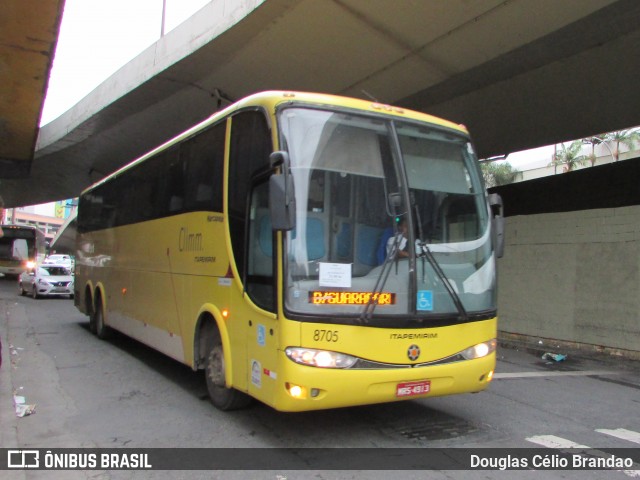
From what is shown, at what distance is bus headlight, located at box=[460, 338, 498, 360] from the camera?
5055 mm

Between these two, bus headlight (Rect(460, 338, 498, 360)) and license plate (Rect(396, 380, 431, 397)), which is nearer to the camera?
license plate (Rect(396, 380, 431, 397))

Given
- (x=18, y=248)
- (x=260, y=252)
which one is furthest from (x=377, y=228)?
(x=18, y=248)

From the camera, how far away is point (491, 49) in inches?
Result: 410

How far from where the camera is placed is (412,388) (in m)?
4.71

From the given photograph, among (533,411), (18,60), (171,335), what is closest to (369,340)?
(533,411)

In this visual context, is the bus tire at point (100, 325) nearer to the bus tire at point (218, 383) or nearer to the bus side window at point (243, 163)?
the bus tire at point (218, 383)

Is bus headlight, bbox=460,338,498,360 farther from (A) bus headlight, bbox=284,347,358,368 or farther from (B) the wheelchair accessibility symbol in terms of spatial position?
(A) bus headlight, bbox=284,347,358,368

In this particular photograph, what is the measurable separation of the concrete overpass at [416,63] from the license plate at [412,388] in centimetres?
562

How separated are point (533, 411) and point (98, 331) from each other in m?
8.93

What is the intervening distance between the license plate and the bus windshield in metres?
0.62

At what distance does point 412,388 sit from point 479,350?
89 cm

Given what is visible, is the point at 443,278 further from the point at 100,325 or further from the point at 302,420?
the point at 100,325

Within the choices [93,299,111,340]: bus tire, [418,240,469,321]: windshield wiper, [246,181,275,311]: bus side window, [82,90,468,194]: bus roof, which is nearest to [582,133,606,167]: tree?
[93,299,111,340]: bus tire

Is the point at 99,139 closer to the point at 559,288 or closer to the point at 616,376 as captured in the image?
the point at 559,288
